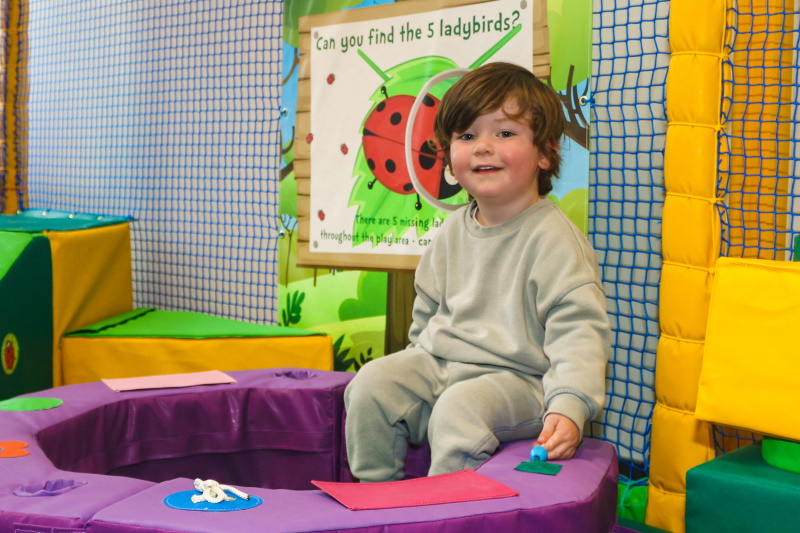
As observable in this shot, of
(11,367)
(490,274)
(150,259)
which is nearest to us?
(490,274)

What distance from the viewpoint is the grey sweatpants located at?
1.17 meters

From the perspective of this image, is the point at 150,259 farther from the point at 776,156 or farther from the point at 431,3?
the point at 776,156

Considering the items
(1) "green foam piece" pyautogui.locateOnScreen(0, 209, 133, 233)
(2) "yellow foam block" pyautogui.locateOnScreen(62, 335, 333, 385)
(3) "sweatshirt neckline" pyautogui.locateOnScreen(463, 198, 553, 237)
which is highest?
(3) "sweatshirt neckline" pyautogui.locateOnScreen(463, 198, 553, 237)

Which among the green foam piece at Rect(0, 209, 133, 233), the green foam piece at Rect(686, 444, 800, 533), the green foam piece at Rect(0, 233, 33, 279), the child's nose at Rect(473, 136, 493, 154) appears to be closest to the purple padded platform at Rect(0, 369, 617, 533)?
the green foam piece at Rect(686, 444, 800, 533)

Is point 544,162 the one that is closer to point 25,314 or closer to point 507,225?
point 507,225

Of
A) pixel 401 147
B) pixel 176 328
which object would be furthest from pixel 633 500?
pixel 176 328

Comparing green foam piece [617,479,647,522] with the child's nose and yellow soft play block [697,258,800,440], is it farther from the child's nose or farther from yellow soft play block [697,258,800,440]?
the child's nose

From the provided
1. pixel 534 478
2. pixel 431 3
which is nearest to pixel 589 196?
pixel 431 3

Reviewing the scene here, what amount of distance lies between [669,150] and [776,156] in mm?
202

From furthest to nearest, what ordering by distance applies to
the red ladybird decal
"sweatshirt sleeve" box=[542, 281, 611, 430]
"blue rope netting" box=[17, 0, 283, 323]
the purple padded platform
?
"blue rope netting" box=[17, 0, 283, 323] → the red ladybird decal → "sweatshirt sleeve" box=[542, 281, 611, 430] → the purple padded platform

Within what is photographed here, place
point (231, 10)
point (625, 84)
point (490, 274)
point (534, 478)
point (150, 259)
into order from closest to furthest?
point (534, 478) < point (490, 274) < point (625, 84) < point (231, 10) < point (150, 259)

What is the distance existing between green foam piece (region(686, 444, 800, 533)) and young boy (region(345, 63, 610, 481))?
0.22m

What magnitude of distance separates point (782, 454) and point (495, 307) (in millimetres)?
487

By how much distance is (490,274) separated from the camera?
1.37m
